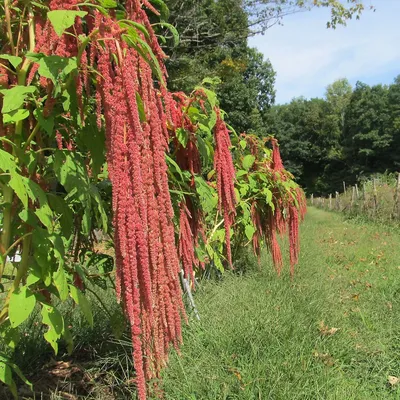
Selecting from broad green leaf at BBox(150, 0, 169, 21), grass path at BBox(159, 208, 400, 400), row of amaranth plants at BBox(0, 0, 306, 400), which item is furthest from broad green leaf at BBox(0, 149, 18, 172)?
grass path at BBox(159, 208, 400, 400)

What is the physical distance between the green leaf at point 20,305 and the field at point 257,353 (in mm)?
1011

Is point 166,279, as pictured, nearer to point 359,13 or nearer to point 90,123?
point 90,123

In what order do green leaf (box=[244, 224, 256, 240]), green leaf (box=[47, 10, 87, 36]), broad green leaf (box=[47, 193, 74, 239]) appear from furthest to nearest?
green leaf (box=[244, 224, 256, 240])
broad green leaf (box=[47, 193, 74, 239])
green leaf (box=[47, 10, 87, 36])

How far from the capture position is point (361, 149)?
47281 mm

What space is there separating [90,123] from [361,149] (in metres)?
49.4

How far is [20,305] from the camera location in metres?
1.36

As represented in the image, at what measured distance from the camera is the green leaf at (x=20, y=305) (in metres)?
1.33

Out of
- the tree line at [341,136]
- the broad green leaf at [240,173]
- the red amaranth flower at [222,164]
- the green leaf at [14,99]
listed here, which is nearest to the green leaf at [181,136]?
the red amaranth flower at [222,164]

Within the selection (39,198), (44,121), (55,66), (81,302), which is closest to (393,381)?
(81,302)

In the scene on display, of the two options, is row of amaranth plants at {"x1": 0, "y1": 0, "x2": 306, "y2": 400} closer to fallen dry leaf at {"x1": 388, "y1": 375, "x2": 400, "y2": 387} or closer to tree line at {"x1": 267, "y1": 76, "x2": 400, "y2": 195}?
fallen dry leaf at {"x1": 388, "y1": 375, "x2": 400, "y2": 387}

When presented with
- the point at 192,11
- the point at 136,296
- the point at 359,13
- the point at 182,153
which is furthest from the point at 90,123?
the point at 192,11

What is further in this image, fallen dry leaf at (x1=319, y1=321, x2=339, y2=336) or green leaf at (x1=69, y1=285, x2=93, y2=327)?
fallen dry leaf at (x1=319, y1=321, x2=339, y2=336)

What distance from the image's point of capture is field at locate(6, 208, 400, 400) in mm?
2254

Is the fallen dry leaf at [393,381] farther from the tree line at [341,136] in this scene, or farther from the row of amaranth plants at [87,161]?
the tree line at [341,136]
